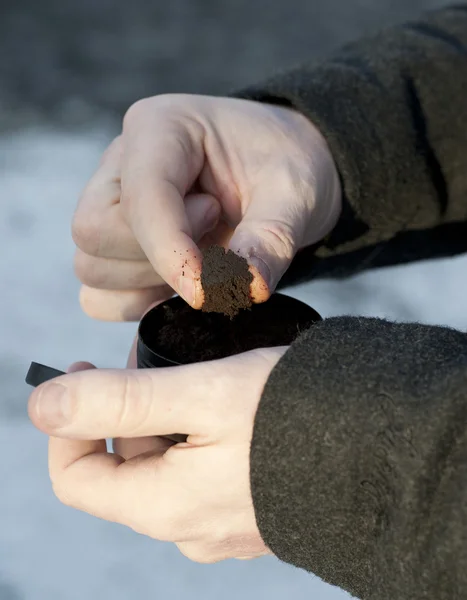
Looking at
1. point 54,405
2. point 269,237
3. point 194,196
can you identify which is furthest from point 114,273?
point 54,405

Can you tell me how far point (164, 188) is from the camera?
70cm

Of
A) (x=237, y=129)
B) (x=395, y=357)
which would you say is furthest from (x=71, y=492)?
(x=237, y=129)

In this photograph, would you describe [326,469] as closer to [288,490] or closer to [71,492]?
[288,490]

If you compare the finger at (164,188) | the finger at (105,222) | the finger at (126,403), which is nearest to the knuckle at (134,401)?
the finger at (126,403)

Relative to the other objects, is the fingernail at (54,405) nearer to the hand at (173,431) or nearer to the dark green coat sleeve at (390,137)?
the hand at (173,431)

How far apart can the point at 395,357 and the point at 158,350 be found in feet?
0.63

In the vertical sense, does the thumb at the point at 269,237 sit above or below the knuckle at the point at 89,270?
above

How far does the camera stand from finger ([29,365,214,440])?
520 millimetres

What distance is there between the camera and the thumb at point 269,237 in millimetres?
625

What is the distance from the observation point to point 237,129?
804mm

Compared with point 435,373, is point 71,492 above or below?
below

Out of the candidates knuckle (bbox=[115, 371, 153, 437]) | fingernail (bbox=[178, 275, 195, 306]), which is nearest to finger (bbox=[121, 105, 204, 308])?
fingernail (bbox=[178, 275, 195, 306])

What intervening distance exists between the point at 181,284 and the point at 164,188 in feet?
0.39

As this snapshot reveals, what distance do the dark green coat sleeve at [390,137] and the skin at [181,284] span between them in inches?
1.2
